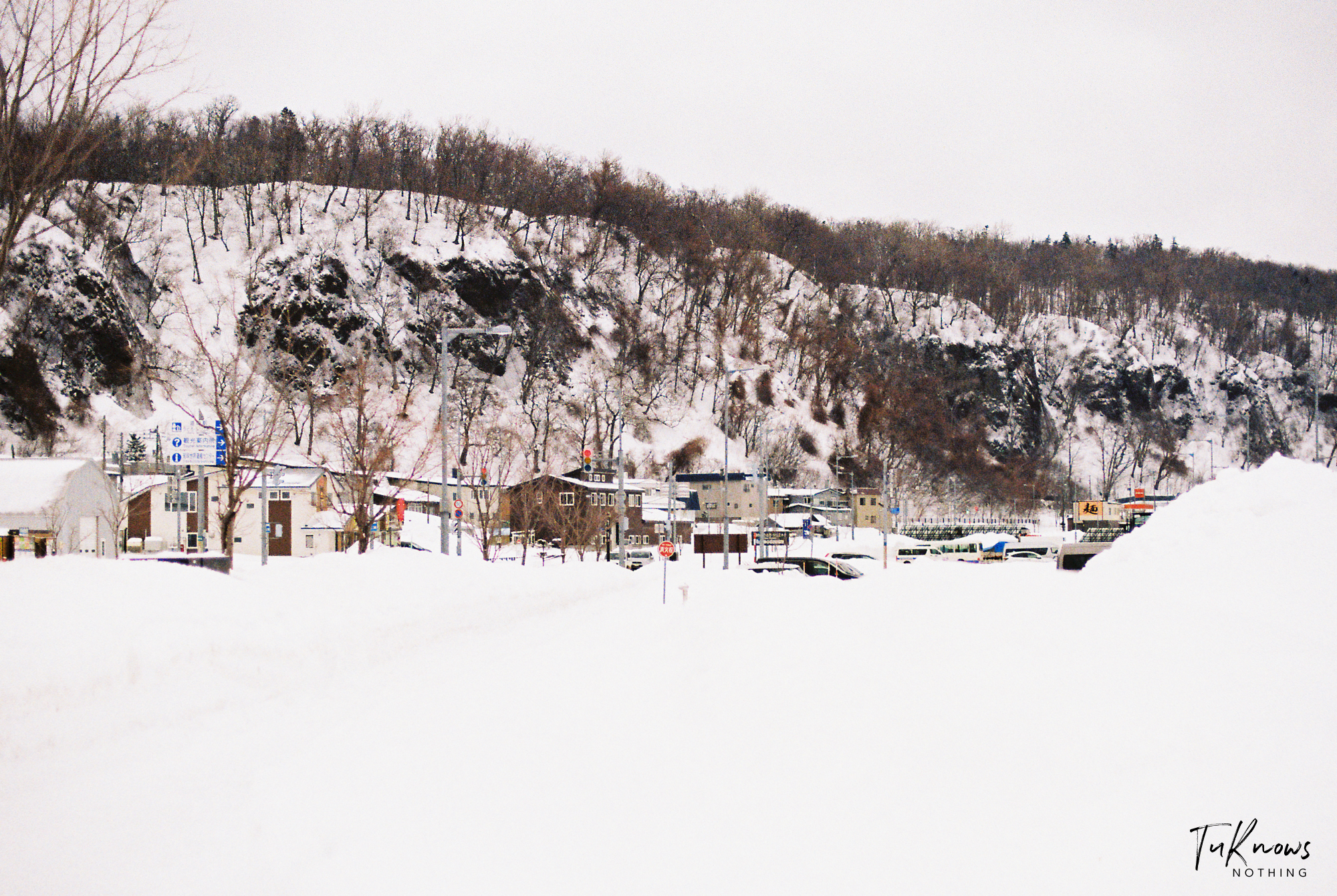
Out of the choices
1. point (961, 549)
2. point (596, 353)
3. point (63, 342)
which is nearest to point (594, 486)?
point (961, 549)

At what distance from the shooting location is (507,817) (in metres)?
7.45

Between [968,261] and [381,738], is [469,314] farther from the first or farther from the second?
[381,738]

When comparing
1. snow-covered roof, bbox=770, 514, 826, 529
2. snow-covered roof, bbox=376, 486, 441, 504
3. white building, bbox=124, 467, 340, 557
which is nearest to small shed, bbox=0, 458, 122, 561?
white building, bbox=124, 467, 340, 557

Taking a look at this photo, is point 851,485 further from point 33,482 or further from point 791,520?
point 33,482

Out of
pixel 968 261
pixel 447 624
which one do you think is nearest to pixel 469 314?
pixel 968 261

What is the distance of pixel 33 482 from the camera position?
1970 inches

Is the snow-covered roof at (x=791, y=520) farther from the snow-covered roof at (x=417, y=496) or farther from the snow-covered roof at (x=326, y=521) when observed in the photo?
the snow-covered roof at (x=326, y=521)

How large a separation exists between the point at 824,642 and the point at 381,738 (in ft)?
22.0

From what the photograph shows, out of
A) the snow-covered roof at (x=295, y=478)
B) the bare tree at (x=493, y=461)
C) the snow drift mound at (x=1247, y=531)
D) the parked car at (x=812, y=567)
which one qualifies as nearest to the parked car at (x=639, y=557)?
the bare tree at (x=493, y=461)

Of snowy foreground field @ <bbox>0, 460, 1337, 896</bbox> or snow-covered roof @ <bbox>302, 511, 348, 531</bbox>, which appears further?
snow-covered roof @ <bbox>302, 511, 348, 531</bbox>

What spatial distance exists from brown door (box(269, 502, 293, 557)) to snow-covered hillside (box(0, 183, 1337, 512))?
642 inches

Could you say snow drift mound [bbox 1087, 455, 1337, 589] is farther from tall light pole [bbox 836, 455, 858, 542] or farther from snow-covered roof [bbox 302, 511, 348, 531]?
tall light pole [bbox 836, 455, 858, 542]

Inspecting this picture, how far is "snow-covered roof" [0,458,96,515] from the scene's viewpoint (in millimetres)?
Result: 49031

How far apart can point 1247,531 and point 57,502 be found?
52.1 meters
